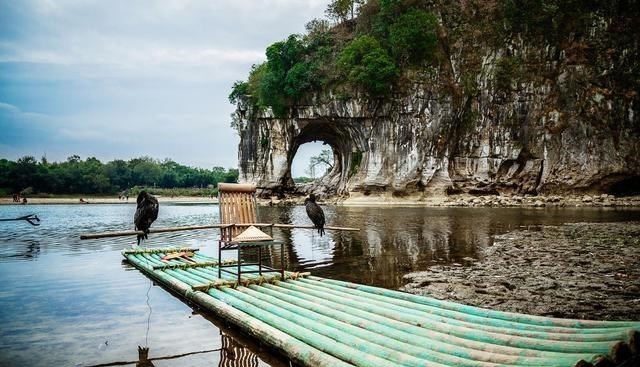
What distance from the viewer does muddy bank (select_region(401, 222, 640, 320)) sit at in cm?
654

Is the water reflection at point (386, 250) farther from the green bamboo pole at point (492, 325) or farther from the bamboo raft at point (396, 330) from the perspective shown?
the bamboo raft at point (396, 330)

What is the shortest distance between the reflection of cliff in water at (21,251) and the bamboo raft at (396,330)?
9701 millimetres

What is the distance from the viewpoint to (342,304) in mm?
5914

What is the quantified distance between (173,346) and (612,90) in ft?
143

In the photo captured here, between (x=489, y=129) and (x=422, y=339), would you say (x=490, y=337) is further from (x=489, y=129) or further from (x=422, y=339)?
(x=489, y=129)

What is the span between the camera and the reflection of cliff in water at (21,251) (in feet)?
44.5

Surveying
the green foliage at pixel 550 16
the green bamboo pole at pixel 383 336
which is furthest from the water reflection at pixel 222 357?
the green foliage at pixel 550 16

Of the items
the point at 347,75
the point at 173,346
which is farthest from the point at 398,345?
the point at 347,75

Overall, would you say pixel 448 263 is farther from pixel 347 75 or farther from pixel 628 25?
pixel 628 25

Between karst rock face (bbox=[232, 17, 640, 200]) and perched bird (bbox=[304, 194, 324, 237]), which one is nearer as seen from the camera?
perched bird (bbox=[304, 194, 324, 237])

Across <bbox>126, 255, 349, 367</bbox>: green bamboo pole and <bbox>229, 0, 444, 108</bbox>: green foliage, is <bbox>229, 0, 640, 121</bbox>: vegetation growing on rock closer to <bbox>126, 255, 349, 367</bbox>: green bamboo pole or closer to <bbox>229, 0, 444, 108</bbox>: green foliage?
<bbox>229, 0, 444, 108</bbox>: green foliage

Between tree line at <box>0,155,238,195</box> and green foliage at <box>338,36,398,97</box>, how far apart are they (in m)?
46.1

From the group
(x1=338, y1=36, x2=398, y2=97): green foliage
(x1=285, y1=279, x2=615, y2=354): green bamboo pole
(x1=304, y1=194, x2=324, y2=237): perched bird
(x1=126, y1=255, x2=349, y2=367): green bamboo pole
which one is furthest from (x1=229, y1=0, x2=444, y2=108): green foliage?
(x1=285, y1=279, x2=615, y2=354): green bamboo pole

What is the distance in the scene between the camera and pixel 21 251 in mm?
14992
